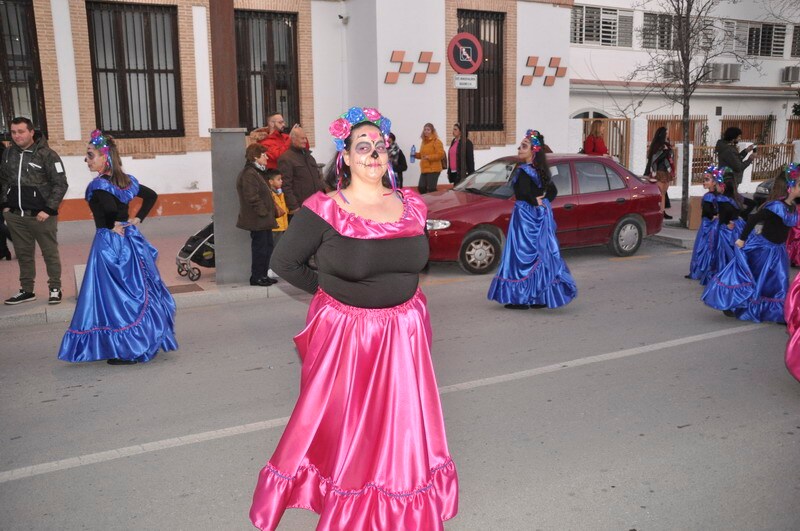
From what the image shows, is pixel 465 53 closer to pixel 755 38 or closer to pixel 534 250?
pixel 534 250

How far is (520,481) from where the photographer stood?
427 centimetres

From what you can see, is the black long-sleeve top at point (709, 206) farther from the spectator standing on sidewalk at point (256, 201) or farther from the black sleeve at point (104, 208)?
the black sleeve at point (104, 208)

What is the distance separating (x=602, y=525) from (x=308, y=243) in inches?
79.9

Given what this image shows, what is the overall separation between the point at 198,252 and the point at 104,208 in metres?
3.73

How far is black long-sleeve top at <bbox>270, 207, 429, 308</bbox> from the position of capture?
3.34 meters

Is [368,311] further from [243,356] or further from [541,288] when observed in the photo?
[541,288]

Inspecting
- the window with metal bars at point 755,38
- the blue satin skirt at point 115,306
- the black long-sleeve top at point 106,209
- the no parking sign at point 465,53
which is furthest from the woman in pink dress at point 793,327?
the window with metal bars at point 755,38

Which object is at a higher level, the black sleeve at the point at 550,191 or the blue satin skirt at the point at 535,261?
the black sleeve at the point at 550,191

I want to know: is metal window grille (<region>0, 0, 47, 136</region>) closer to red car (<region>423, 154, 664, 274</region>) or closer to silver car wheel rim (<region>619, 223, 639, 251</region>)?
red car (<region>423, 154, 664, 274</region>)

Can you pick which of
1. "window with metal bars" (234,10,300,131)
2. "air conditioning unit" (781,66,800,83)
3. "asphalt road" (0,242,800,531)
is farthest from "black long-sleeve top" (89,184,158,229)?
"air conditioning unit" (781,66,800,83)

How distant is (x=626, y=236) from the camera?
38.8 feet

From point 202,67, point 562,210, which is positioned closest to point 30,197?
point 562,210

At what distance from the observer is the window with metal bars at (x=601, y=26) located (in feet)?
80.0

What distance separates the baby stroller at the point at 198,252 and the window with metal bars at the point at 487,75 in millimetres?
10613
